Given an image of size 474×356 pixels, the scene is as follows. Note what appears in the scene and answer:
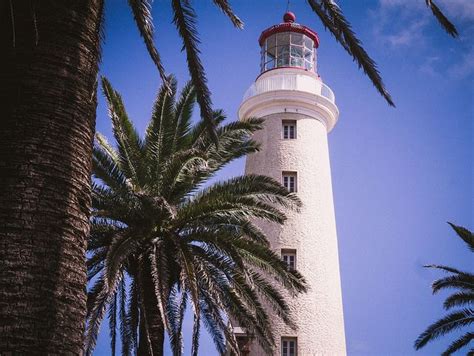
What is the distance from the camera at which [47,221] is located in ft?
15.7

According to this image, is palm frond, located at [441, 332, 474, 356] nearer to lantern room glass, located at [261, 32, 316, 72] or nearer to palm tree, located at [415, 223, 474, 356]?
palm tree, located at [415, 223, 474, 356]

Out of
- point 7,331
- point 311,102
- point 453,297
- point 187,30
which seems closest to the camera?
point 7,331

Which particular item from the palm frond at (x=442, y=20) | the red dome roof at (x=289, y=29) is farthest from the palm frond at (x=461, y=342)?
the palm frond at (x=442, y=20)

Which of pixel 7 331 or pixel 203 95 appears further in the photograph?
pixel 203 95

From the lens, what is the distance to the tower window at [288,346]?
2297 cm

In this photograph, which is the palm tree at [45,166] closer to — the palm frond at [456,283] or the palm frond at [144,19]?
the palm frond at [144,19]

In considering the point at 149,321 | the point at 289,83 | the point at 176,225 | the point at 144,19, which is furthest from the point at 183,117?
the point at 144,19

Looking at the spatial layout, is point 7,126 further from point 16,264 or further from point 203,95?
point 203,95

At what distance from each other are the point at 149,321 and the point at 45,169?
1131 centimetres

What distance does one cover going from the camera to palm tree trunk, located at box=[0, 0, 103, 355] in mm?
4516

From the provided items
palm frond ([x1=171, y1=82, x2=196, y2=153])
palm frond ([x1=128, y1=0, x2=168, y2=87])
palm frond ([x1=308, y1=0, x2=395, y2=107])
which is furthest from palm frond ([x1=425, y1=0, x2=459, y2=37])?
palm frond ([x1=171, y1=82, x2=196, y2=153])

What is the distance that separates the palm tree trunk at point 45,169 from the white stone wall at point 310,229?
60.6 feet

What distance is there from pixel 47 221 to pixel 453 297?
19.6 meters

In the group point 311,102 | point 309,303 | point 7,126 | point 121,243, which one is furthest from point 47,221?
point 311,102
